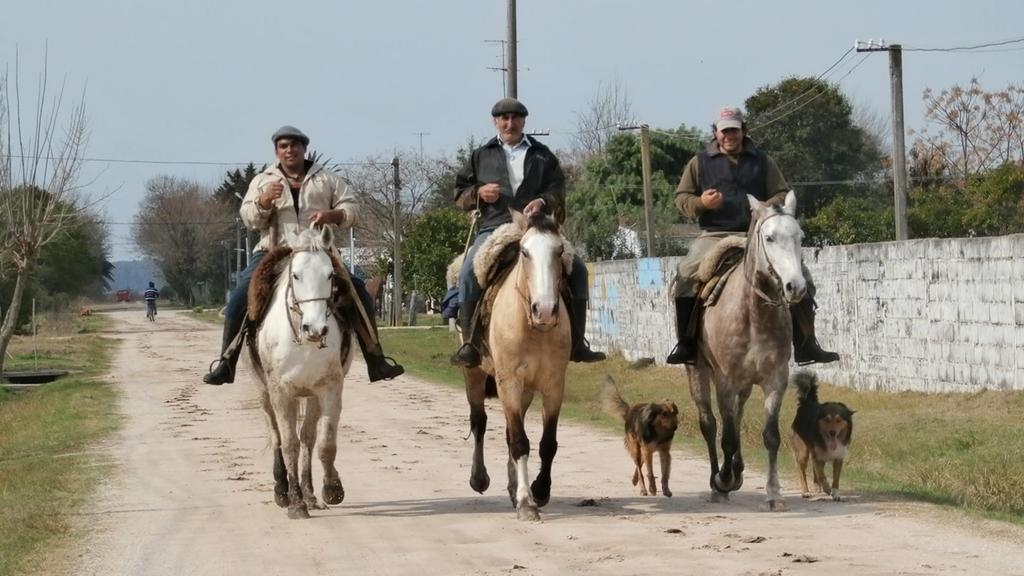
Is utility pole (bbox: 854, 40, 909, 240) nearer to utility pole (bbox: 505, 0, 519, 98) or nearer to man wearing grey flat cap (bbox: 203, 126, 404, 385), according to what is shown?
utility pole (bbox: 505, 0, 519, 98)

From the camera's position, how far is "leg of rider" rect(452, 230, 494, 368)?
1122 centimetres

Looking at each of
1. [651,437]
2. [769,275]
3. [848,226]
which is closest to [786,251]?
[769,275]

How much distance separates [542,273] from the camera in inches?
401

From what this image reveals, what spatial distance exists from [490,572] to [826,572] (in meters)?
1.84

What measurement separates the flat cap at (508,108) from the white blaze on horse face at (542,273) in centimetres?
152

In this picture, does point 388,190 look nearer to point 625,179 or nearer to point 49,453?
point 625,179

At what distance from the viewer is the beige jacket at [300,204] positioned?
1154cm

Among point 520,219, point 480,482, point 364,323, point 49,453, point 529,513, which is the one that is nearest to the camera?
point 529,513

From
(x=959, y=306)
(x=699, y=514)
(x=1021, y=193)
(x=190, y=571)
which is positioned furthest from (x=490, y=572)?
(x=1021, y=193)

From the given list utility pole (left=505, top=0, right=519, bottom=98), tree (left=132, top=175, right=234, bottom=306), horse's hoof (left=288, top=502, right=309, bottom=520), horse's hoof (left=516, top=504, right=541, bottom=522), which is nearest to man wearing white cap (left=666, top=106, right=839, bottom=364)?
horse's hoof (left=516, top=504, right=541, bottom=522)

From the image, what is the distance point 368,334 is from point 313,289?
0.96 m

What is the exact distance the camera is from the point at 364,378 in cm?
3045

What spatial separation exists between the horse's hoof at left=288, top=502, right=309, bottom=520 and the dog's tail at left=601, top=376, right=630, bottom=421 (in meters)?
3.44

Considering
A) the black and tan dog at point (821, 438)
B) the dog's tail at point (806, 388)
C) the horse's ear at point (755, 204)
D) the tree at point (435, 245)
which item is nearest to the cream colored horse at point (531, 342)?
the horse's ear at point (755, 204)
